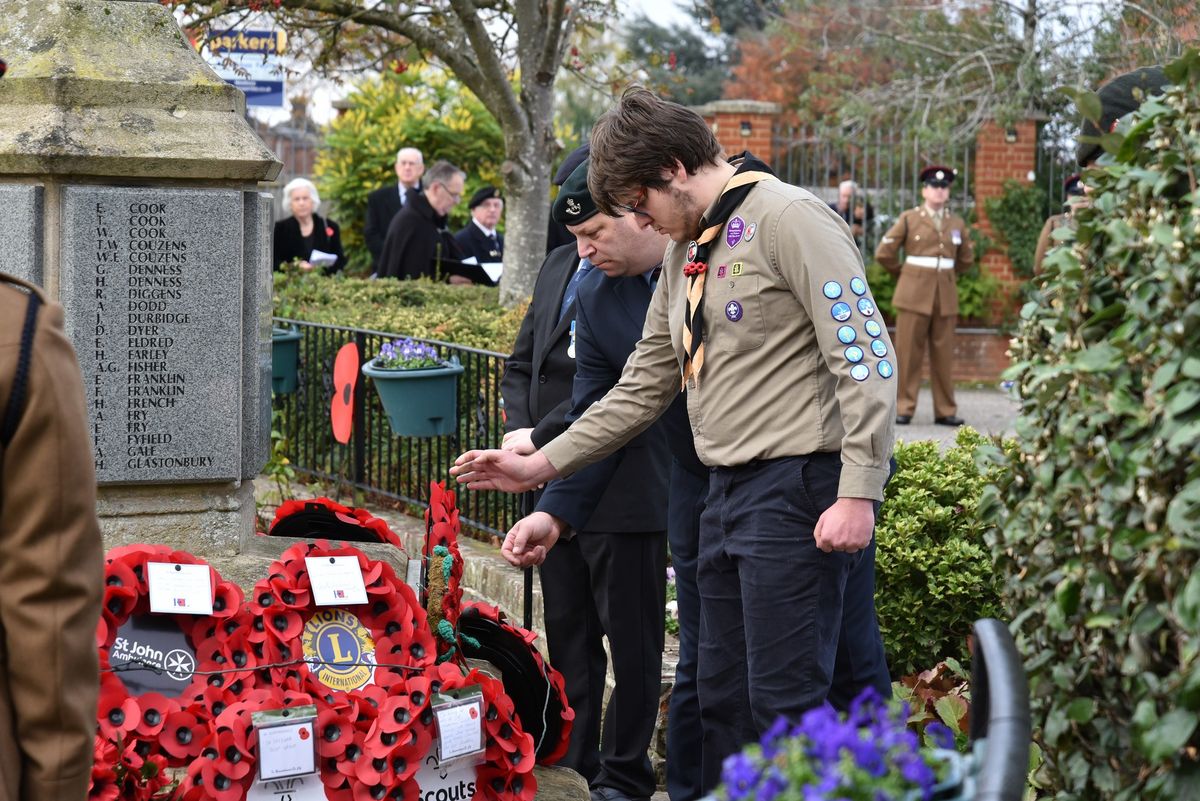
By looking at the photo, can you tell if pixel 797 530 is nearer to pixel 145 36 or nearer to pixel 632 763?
pixel 632 763

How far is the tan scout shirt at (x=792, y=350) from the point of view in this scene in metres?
3.35

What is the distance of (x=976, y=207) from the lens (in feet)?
56.3

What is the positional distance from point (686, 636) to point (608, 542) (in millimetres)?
605

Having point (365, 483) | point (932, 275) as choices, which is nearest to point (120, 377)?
point (365, 483)

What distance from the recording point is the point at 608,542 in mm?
4793

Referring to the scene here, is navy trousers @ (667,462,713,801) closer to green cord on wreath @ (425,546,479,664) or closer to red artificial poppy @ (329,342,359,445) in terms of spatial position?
green cord on wreath @ (425,546,479,664)

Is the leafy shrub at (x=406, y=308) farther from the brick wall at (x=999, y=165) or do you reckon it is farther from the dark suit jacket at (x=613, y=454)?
the brick wall at (x=999, y=165)

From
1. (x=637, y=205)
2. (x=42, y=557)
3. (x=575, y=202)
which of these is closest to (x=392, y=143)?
(x=575, y=202)

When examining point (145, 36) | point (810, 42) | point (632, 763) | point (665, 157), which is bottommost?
point (632, 763)

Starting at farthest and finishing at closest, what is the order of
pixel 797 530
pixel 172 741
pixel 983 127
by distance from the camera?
pixel 983 127 → pixel 172 741 → pixel 797 530

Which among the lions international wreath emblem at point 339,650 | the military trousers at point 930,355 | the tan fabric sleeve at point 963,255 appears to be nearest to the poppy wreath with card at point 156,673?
the lions international wreath emblem at point 339,650

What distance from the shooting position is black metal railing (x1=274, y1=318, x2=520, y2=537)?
753cm

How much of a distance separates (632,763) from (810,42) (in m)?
24.5

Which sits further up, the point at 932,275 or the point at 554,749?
the point at 932,275
